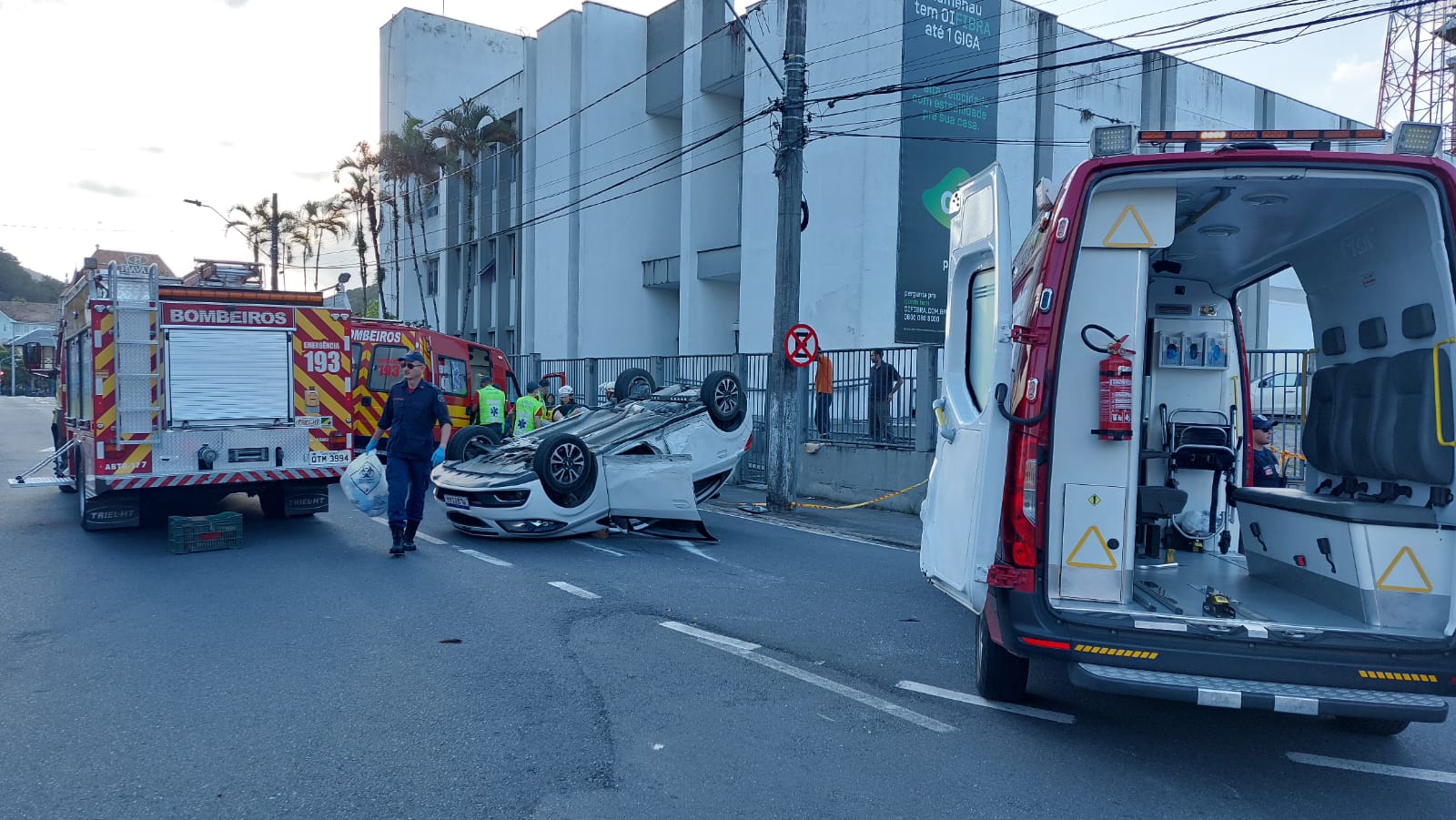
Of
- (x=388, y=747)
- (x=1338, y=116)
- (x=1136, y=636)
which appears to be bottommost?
(x=388, y=747)

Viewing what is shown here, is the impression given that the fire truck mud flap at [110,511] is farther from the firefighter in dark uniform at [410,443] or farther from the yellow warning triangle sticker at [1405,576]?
the yellow warning triangle sticker at [1405,576]

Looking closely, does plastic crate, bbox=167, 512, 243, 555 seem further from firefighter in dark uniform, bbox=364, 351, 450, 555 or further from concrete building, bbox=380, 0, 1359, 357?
concrete building, bbox=380, 0, 1359, 357

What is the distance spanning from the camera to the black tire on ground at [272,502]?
36.6ft

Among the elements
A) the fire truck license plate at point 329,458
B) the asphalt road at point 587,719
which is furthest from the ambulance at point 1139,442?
the fire truck license plate at point 329,458

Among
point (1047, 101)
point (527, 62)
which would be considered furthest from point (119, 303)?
point (527, 62)

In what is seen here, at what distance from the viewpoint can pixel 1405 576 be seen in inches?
165

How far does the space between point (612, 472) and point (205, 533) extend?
12.1 feet

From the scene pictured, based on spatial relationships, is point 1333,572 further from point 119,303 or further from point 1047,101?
point 1047,101

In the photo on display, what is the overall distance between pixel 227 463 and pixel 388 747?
6785mm

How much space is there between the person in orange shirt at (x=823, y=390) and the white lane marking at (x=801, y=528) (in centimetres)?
245

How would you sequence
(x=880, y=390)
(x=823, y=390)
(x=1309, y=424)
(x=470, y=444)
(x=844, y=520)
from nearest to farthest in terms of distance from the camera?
(x=1309, y=424)
(x=470, y=444)
(x=844, y=520)
(x=880, y=390)
(x=823, y=390)

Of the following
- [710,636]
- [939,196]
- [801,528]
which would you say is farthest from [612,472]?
[939,196]

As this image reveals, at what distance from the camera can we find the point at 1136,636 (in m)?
4.09

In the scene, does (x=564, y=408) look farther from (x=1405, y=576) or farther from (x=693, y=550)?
Answer: (x=1405, y=576)
